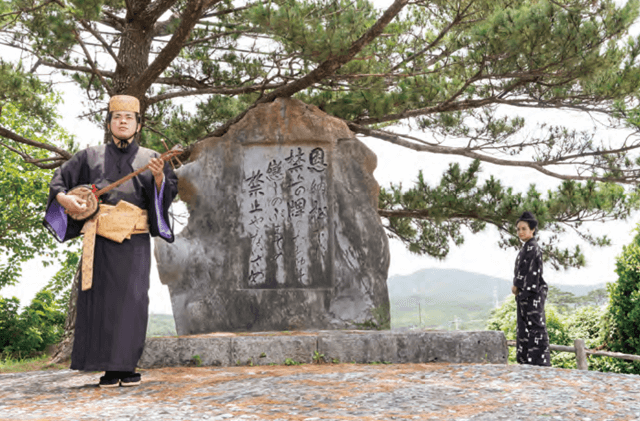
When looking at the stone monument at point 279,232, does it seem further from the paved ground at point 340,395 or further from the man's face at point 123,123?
the man's face at point 123,123

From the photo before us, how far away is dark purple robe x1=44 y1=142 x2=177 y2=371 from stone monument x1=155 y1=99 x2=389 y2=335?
1342 millimetres

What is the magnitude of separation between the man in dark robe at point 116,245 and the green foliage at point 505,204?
449 cm

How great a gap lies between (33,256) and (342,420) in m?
9.86

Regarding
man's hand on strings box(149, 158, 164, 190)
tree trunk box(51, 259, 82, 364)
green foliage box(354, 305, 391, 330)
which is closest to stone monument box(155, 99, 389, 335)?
green foliage box(354, 305, 391, 330)

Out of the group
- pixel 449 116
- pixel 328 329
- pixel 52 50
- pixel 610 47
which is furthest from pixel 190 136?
pixel 610 47

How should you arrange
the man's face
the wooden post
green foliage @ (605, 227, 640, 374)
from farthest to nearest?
green foliage @ (605, 227, 640, 374), the wooden post, the man's face

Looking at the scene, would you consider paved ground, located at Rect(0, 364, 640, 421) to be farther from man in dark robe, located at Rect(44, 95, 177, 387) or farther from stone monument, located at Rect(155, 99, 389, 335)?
stone monument, located at Rect(155, 99, 389, 335)

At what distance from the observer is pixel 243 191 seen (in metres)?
5.44

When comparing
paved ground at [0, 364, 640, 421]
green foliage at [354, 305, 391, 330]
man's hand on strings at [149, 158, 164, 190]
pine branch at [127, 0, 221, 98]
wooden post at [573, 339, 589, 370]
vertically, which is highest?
pine branch at [127, 0, 221, 98]

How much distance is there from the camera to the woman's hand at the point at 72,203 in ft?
12.0

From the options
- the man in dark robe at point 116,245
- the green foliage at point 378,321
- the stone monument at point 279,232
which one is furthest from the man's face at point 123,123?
the green foliage at point 378,321

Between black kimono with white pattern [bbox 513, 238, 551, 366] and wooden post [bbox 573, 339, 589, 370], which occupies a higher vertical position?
black kimono with white pattern [bbox 513, 238, 551, 366]

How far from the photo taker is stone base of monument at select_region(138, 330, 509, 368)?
14.4 feet

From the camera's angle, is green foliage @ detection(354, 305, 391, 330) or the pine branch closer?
green foliage @ detection(354, 305, 391, 330)
